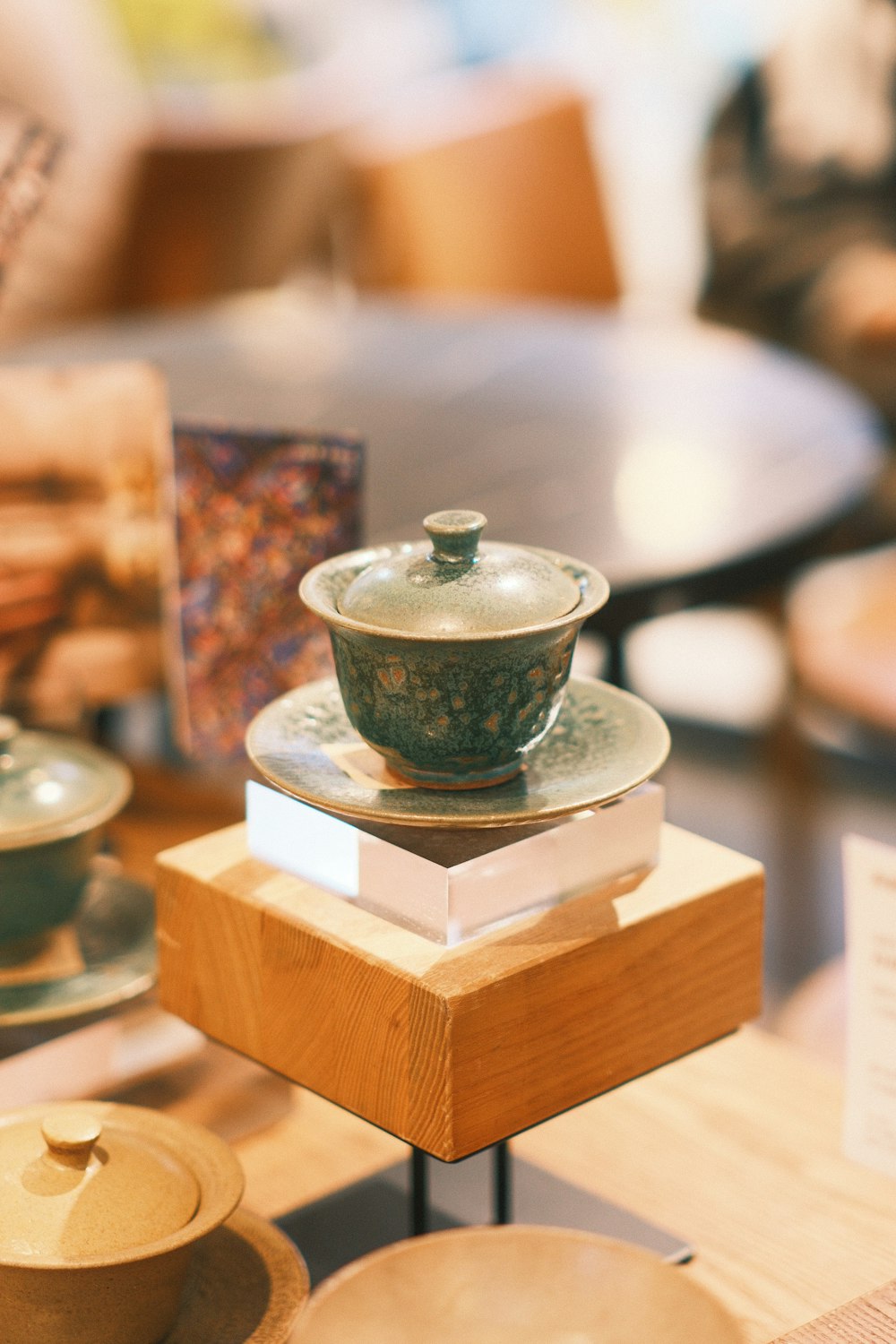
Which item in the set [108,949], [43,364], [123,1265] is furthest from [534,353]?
[123,1265]

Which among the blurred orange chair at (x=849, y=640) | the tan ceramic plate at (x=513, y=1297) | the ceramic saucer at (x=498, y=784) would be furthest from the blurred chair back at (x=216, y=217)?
the tan ceramic plate at (x=513, y=1297)

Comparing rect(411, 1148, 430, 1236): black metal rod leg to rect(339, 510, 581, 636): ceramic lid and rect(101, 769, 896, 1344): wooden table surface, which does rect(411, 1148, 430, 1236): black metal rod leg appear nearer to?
rect(101, 769, 896, 1344): wooden table surface

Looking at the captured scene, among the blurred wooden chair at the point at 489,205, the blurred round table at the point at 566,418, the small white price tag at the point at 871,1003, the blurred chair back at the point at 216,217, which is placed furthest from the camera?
the blurred chair back at the point at 216,217

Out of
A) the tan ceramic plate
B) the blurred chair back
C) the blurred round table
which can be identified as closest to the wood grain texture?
the tan ceramic plate

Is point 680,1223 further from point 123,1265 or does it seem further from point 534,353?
point 534,353

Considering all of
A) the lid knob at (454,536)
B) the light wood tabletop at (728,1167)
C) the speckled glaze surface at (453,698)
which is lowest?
the light wood tabletop at (728,1167)

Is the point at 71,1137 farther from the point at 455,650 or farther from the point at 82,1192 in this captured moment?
the point at 455,650

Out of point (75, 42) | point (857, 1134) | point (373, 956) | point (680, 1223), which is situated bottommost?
point (680, 1223)

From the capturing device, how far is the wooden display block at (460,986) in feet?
2.42

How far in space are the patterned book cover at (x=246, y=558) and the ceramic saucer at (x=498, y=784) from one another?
0.25 m

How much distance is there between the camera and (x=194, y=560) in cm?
116

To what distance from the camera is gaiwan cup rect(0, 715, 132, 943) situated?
0.91m

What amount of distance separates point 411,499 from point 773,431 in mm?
462

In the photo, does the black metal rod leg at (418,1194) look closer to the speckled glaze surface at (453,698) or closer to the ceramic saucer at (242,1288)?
the ceramic saucer at (242,1288)
